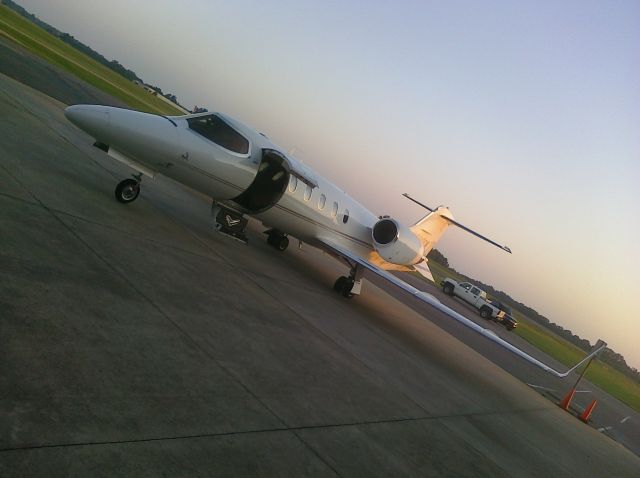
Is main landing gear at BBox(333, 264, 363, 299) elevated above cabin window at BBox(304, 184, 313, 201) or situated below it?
below

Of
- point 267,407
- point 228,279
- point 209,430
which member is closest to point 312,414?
point 267,407

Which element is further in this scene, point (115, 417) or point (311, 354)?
point (311, 354)

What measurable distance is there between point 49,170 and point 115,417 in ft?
22.6

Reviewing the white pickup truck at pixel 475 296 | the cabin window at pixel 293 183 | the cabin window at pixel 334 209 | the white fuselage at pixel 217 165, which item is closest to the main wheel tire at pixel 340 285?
the white fuselage at pixel 217 165

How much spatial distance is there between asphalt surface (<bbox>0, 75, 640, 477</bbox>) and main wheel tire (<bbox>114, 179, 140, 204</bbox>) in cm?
25

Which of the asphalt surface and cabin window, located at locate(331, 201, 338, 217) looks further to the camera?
cabin window, located at locate(331, 201, 338, 217)

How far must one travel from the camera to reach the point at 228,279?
26.5 feet

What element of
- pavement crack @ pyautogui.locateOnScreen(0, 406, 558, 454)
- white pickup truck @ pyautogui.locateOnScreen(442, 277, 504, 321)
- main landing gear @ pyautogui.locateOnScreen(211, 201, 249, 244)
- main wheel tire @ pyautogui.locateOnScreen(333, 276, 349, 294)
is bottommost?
pavement crack @ pyautogui.locateOnScreen(0, 406, 558, 454)

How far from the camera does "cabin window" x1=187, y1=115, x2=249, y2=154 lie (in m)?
10.1

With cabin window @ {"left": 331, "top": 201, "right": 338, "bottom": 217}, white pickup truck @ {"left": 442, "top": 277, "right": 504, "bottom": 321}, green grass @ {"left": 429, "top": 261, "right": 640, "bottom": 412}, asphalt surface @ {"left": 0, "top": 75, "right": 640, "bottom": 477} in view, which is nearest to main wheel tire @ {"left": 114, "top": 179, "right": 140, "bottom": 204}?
asphalt surface @ {"left": 0, "top": 75, "right": 640, "bottom": 477}

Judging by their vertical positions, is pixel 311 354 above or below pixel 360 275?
below

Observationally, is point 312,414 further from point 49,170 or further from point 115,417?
point 49,170

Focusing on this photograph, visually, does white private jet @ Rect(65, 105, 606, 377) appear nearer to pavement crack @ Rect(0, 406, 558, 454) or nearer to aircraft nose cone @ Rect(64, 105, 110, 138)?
aircraft nose cone @ Rect(64, 105, 110, 138)

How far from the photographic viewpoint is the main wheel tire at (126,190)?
898 centimetres
